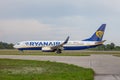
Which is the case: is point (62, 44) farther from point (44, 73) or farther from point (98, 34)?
point (44, 73)

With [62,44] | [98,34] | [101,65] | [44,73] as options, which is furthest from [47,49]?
[44,73]

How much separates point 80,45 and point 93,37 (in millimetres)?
4216

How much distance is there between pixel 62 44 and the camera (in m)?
75.6

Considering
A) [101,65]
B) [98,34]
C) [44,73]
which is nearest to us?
[44,73]

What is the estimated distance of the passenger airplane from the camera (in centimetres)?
7517

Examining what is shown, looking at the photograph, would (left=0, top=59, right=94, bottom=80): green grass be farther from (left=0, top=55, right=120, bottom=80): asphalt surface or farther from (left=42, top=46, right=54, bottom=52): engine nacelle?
(left=42, top=46, right=54, bottom=52): engine nacelle

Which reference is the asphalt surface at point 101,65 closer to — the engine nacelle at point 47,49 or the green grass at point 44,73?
the green grass at point 44,73

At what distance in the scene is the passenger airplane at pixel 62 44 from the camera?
75.2 meters

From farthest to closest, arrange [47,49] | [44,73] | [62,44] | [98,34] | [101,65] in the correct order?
[98,34], [62,44], [47,49], [101,65], [44,73]

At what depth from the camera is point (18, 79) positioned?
1432 centimetres

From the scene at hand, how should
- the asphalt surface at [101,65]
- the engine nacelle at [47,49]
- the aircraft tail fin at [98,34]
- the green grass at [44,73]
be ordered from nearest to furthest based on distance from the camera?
the green grass at [44,73], the asphalt surface at [101,65], the engine nacelle at [47,49], the aircraft tail fin at [98,34]

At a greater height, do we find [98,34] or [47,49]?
[98,34]

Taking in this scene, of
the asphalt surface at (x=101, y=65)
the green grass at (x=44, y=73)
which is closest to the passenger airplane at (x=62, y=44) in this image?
the asphalt surface at (x=101, y=65)

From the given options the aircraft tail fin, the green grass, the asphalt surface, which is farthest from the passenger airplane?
the green grass
